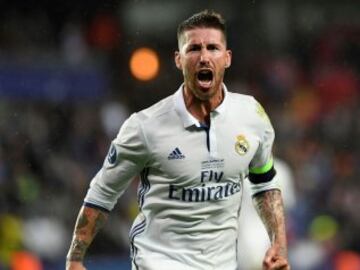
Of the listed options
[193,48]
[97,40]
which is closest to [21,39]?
[97,40]

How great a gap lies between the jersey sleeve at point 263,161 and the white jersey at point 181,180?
6 cm

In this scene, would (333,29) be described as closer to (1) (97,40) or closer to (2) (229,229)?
(1) (97,40)

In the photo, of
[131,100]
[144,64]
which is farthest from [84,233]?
[144,64]

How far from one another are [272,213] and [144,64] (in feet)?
26.1

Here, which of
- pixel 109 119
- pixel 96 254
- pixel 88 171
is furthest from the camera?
pixel 109 119

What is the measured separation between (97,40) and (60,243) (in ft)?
10.6

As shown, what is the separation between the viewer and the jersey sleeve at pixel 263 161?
4.98 metres

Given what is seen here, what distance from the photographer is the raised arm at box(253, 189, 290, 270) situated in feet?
16.1

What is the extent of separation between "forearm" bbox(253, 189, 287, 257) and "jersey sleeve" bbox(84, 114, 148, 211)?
0.60m

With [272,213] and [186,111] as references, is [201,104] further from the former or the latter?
[272,213]

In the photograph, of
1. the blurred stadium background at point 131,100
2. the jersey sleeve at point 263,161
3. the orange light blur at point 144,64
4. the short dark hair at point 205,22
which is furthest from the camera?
the orange light blur at point 144,64

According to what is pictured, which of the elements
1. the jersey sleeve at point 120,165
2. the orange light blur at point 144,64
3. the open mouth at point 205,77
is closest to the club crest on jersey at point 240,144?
the open mouth at point 205,77

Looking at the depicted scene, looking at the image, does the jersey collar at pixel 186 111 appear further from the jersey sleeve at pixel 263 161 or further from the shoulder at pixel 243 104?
the jersey sleeve at pixel 263 161

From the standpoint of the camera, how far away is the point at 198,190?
4.80 meters
